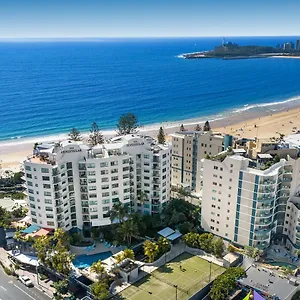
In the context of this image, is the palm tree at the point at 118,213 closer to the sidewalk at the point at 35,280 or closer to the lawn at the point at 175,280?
the lawn at the point at 175,280

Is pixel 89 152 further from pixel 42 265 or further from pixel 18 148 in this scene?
pixel 18 148

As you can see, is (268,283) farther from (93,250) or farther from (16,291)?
(16,291)

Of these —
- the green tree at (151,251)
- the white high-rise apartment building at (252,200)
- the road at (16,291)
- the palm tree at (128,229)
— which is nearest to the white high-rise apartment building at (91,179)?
the palm tree at (128,229)

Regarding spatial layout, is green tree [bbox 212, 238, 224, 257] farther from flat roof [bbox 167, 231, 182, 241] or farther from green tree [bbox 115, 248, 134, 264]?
green tree [bbox 115, 248, 134, 264]

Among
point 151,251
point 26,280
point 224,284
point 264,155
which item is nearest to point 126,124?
point 264,155

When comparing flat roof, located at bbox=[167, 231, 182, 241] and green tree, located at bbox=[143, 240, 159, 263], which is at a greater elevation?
green tree, located at bbox=[143, 240, 159, 263]

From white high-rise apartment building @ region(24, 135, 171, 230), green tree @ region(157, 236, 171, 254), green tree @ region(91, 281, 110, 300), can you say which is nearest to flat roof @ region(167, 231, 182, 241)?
green tree @ region(157, 236, 171, 254)

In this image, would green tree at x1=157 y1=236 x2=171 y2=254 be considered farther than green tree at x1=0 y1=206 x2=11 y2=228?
No
